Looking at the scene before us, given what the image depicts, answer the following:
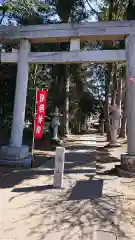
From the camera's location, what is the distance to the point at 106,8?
65.3ft

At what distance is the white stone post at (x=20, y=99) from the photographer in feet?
35.3

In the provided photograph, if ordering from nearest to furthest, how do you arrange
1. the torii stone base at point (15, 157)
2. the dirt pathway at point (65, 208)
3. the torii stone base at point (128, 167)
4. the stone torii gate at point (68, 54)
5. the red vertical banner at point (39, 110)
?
the dirt pathway at point (65, 208), the torii stone base at point (128, 167), the stone torii gate at point (68, 54), the torii stone base at point (15, 157), the red vertical banner at point (39, 110)

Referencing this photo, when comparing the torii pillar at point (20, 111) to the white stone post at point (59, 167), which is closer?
the white stone post at point (59, 167)

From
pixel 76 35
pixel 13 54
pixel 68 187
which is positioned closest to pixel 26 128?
pixel 13 54

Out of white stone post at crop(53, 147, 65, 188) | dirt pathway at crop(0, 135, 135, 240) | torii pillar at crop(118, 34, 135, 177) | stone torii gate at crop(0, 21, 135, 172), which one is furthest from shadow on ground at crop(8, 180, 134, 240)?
stone torii gate at crop(0, 21, 135, 172)

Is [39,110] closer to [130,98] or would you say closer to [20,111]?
[20,111]

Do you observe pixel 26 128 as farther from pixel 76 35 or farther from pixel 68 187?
pixel 68 187

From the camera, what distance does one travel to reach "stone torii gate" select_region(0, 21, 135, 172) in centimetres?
982

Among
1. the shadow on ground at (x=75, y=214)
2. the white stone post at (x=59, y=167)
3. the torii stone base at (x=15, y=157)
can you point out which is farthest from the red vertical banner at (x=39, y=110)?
the shadow on ground at (x=75, y=214)

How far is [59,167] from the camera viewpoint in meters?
7.55

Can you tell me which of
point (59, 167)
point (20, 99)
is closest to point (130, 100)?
point (59, 167)

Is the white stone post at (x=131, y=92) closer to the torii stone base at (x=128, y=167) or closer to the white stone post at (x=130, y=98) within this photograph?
the white stone post at (x=130, y=98)

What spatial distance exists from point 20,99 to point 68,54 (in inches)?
88.3

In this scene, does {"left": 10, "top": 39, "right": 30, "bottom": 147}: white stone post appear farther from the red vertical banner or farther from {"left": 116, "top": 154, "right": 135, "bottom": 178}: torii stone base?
{"left": 116, "top": 154, "right": 135, "bottom": 178}: torii stone base
